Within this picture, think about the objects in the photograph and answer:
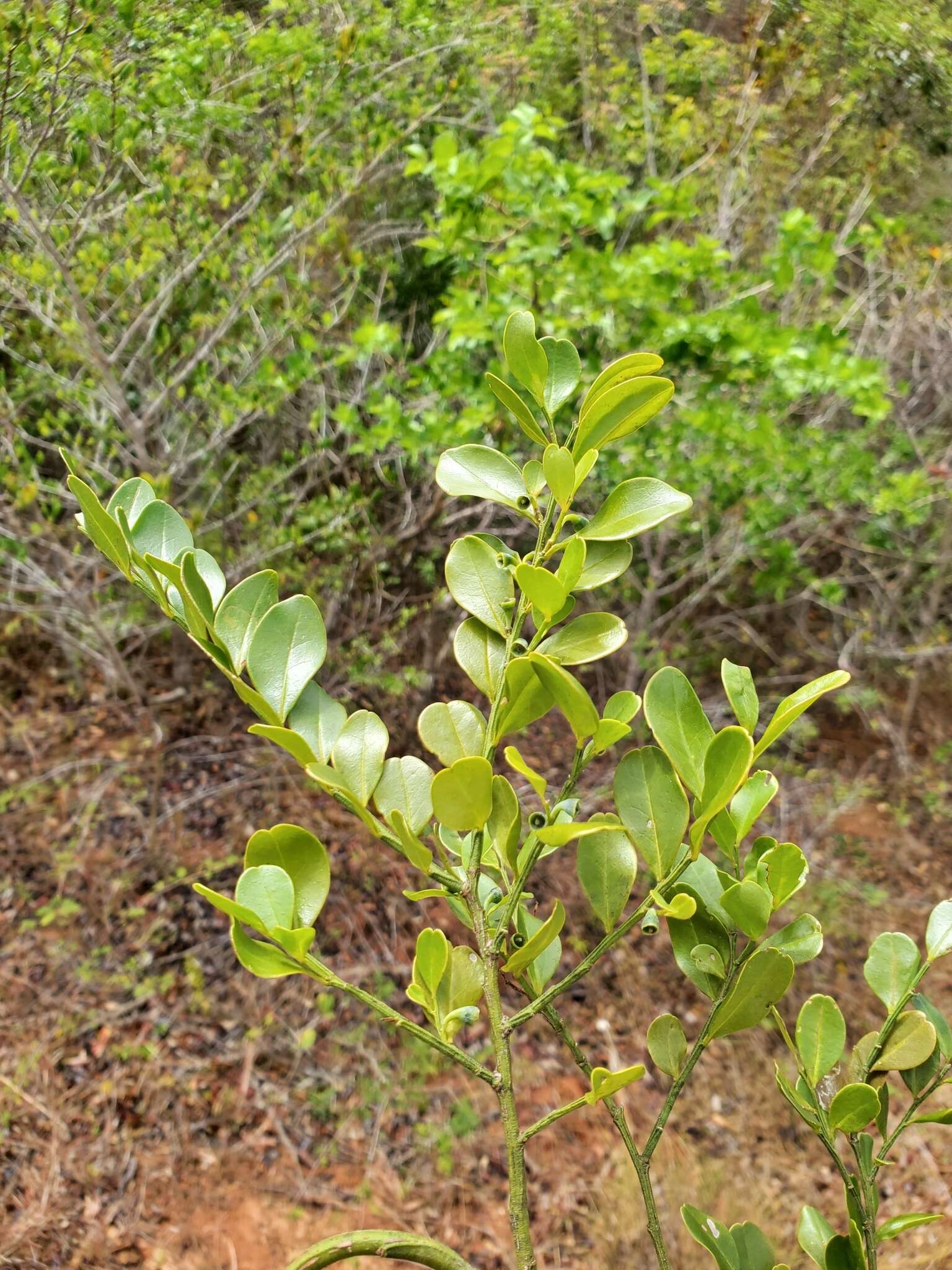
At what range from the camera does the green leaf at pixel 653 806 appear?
269 millimetres

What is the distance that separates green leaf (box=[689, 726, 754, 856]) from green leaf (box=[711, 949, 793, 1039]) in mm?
52

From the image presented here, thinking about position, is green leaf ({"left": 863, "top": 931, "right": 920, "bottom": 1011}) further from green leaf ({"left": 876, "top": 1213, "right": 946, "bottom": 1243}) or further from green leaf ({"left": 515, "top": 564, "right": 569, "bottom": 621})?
green leaf ({"left": 515, "top": 564, "right": 569, "bottom": 621})

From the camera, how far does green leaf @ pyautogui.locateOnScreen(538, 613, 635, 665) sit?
0.90 ft

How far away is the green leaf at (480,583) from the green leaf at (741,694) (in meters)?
0.08

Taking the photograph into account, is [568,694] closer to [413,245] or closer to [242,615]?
[242,615]

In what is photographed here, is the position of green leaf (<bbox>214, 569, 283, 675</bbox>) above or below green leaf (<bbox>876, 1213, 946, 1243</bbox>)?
above

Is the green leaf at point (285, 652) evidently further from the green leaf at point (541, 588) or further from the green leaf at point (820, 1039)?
the green leaf at point (820, 1039)

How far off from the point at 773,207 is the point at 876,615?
1.38 meters

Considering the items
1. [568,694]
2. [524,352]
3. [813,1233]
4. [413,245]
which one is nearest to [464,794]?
[568,694]

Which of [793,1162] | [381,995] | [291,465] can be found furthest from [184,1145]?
[291,465]

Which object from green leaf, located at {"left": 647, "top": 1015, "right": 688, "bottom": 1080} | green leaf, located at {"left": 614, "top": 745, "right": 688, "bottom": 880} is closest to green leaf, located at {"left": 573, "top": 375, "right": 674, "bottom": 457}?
green leaf, located at {"left": 614, "top": 745, "right": 688, "bottom": 880}

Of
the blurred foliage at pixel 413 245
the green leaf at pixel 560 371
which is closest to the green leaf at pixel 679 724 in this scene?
the green leaf at pixel 560 371

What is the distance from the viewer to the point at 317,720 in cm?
29

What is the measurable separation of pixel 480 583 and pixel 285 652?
0.24 ft
